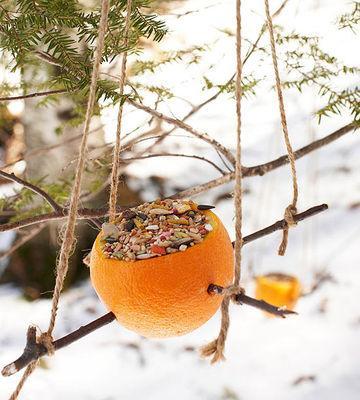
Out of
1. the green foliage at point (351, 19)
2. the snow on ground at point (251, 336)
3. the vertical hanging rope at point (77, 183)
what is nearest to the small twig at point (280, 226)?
the vertical hanging rope at point (77, 183)

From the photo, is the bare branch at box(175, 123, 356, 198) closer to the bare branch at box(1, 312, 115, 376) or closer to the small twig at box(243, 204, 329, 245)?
the small twig at box(243, 204, 329, 245)

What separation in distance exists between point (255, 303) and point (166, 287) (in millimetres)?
116

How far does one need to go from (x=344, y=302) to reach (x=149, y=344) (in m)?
0.81

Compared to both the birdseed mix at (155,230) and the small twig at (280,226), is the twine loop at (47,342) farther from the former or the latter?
the small twig at (280,226)

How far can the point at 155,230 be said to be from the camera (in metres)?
0.61

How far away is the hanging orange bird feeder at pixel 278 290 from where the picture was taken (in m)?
1.65

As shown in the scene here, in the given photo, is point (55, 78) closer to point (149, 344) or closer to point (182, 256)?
point (182, 256)

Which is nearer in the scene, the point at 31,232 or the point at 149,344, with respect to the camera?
the point at 31,232

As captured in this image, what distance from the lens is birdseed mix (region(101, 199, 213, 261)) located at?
0.56 metres

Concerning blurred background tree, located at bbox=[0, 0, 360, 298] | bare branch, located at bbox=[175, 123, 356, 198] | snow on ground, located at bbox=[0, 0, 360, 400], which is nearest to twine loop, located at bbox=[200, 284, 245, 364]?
blurred background tree, located at bbox=[0, 0, 360, 298]

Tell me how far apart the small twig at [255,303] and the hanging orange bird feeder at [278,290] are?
1129 mm

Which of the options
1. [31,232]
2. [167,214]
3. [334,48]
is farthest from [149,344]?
[334,48]

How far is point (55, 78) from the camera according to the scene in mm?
627

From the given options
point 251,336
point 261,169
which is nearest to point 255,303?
point 261,169
